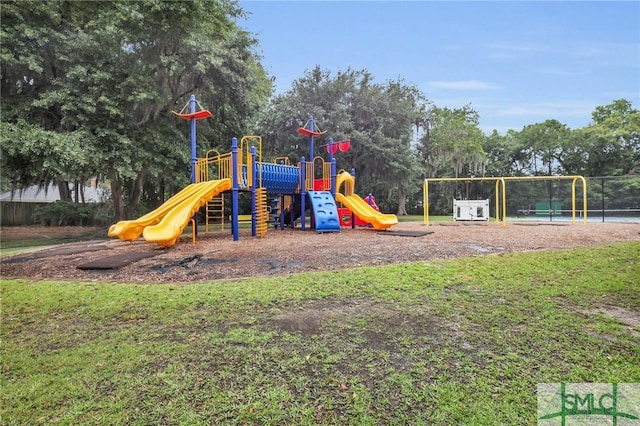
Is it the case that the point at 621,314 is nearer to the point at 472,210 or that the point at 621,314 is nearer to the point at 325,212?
the point at 325,212

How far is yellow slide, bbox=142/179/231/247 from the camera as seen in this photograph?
7.89 metres

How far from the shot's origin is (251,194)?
37.4ft

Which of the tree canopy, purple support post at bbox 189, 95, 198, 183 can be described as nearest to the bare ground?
purple support post at bbox 189, 95, 198, 183

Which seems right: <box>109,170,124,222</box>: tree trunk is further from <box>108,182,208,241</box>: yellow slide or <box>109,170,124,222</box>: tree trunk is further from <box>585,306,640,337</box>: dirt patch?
<box>585,306,640,337</box>: dirt patch

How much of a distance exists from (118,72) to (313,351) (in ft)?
41.4

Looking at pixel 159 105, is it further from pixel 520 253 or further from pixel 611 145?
pixel 611 145

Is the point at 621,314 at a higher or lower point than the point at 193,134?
lower

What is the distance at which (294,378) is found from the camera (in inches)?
98.7

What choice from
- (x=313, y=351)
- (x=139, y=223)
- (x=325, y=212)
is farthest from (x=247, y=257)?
(x=325, y=212)

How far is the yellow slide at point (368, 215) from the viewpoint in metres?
12.2

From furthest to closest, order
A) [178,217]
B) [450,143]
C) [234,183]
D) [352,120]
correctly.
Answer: [450,143] < [352,120] < [234,183] < [178,217]

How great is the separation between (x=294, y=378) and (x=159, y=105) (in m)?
12.8

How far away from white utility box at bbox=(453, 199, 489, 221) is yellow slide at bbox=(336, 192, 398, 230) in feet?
21.6

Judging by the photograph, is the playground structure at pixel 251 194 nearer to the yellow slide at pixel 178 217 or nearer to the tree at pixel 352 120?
the yellow slide at pixel 178 217
